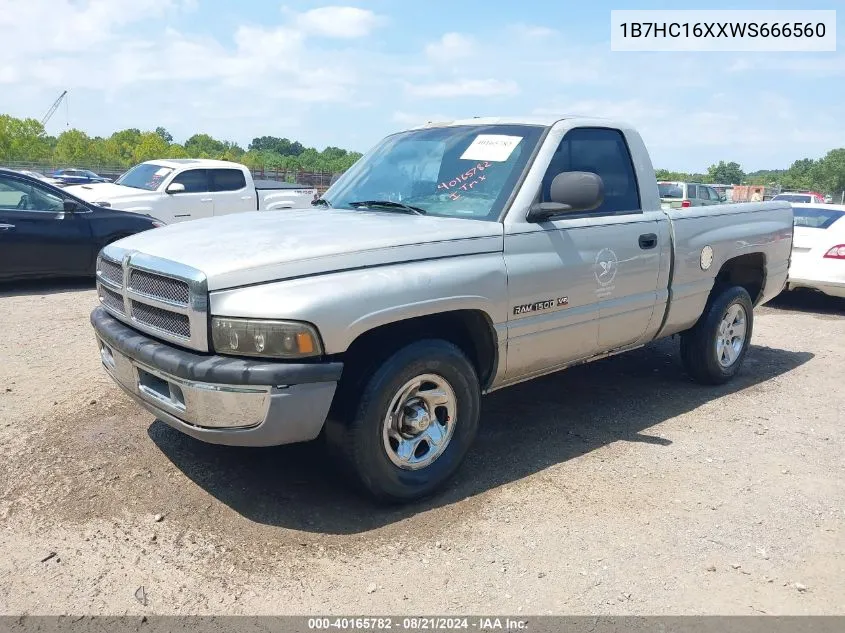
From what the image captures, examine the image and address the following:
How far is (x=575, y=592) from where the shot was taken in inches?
119

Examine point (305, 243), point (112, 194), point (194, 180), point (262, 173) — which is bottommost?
point (305, 243)

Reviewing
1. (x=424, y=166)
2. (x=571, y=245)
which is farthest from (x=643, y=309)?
(x=424, y=166)

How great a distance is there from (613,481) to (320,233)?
2102mm

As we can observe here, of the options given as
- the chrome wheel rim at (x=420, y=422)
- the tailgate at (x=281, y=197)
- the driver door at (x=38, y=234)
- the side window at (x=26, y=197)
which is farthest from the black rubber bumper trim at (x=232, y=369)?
the tailgate at (x=281, y=197)

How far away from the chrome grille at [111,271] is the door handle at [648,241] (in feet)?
10.3

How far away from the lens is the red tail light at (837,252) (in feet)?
29.5

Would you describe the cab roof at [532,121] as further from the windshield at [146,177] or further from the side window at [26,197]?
the windshield at [146,177]

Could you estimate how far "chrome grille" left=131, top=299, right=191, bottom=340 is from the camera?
329 centimetres

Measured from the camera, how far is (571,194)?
3990 millimetres

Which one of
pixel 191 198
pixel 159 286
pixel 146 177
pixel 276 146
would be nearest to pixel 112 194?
pixel 146 177

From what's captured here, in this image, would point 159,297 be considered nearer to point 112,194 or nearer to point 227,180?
point 112,194

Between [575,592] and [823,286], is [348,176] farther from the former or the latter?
[823,286]

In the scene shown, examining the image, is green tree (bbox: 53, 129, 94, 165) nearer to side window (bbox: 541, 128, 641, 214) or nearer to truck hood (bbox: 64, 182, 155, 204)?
truck hood (bbox: 64, 182, 155, 204)

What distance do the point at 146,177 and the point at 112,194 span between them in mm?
995
